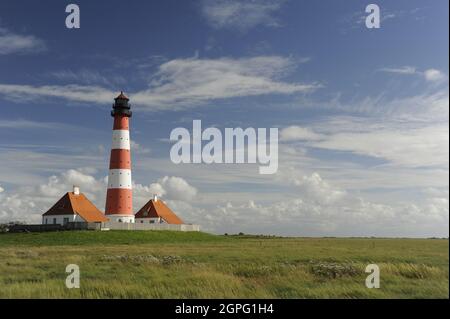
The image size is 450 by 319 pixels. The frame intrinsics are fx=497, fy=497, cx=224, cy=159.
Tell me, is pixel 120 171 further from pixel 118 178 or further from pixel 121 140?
pixel 121 140

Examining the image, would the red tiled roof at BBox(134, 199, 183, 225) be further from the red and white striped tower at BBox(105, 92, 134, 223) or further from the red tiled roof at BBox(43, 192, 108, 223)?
the red and white striped tower at BBox(105, 92, 134, 223)

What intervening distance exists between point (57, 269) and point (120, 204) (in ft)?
139

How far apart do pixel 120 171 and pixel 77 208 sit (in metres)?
11.3

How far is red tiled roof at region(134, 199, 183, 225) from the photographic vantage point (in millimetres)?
82812

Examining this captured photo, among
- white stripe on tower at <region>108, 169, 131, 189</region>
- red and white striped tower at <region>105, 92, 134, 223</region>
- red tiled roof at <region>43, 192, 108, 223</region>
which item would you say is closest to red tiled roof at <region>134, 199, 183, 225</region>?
red tiled roof at <region>43, 192, 108, 223</region>

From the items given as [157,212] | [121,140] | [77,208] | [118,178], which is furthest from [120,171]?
[157,212]

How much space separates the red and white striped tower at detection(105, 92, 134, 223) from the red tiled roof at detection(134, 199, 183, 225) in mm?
16963

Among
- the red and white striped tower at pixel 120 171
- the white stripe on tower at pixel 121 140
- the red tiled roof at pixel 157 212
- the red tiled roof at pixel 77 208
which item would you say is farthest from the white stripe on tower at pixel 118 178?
the red tiled roof at pixel 157 212

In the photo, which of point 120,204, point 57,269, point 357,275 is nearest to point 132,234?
point 120,204

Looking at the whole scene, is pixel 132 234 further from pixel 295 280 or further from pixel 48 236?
pixel 295 280

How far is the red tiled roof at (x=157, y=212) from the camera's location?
8281 centimetres

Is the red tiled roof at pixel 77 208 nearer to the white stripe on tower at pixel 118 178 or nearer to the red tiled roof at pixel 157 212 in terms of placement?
the white stripe on tower at pixel 118 178
